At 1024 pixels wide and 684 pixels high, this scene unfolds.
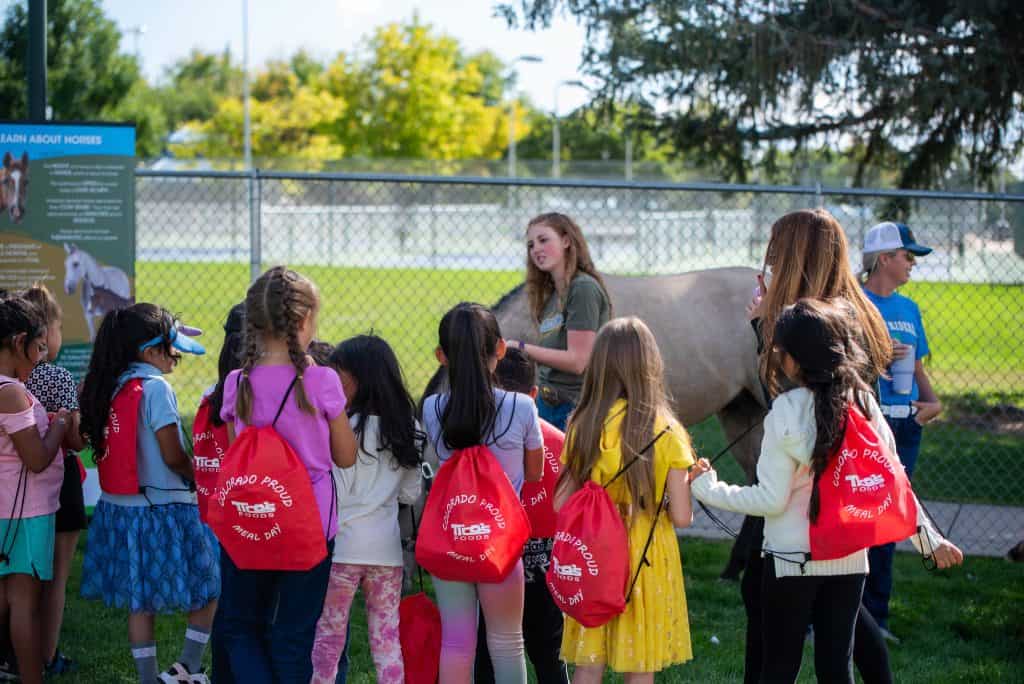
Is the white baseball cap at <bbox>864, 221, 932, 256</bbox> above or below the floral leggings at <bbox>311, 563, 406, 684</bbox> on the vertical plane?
above

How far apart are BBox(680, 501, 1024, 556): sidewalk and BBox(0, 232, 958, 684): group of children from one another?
362 cm

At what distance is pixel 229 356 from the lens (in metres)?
3.91

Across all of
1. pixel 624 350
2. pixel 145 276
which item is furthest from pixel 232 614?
pixel 145 276

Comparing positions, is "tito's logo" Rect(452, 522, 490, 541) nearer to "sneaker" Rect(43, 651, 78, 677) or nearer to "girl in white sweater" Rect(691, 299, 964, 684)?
"girl in white sweater" Rect(691, 299, 964, 684)

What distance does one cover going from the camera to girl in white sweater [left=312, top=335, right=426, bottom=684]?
3592 millimetres

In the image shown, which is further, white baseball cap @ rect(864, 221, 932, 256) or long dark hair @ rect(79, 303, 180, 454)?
white baseball cap @ rect(864, 221, 932, 256)

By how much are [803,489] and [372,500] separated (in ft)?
4.70

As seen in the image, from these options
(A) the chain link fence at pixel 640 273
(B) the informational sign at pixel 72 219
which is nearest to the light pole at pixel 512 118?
(A) the chain link fence at pixel 640 273

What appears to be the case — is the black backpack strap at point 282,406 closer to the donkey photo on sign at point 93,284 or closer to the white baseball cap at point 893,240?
the white baseball cap at point 893,240

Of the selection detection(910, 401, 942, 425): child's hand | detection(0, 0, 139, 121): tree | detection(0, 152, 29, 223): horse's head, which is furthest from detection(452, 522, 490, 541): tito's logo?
detection(0, 0, 139, 121): tree

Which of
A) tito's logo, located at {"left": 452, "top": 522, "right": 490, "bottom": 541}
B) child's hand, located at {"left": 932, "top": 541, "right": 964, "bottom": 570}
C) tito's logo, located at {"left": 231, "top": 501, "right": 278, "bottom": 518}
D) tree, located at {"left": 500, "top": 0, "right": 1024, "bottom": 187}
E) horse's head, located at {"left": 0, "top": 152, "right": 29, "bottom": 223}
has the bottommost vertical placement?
child's hand, located at {"left": 932, "top": 541, "right": 964, "bottom": 570}

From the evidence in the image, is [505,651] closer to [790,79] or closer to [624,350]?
[624,350]

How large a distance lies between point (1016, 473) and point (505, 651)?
634cm

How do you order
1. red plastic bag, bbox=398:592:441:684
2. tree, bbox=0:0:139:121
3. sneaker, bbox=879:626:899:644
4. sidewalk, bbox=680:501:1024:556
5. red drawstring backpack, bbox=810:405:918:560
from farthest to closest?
tree, bbox=0:0:139:121, sidewalk, bbox=680:501:1024:556, sneaker, bbox=879:626:899:644, red plastic bag, bbox=398:592:441:684, red drawstring backpack, bbox=810:405:918:560
